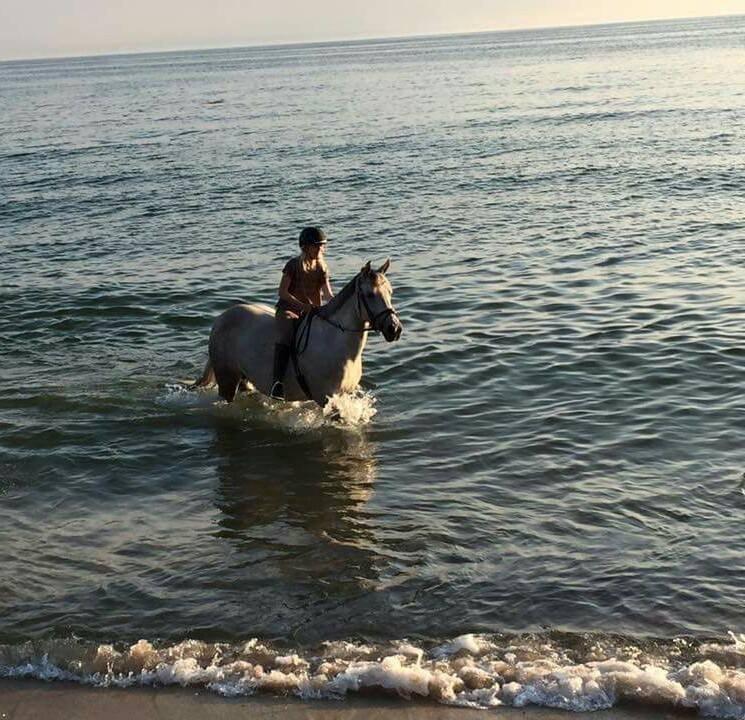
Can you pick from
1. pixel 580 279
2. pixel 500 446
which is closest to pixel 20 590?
pixel 500 446

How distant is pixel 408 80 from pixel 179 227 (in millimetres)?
62859

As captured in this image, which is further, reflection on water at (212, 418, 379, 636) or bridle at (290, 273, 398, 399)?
bridle at (290, 273, 398, 399)

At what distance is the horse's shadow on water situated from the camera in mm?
8828

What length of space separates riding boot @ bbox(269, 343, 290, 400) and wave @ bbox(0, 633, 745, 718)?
4837mm

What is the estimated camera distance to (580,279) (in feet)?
61.1

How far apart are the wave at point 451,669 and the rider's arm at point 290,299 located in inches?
200

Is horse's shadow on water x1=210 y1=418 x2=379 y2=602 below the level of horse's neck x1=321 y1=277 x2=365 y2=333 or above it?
below

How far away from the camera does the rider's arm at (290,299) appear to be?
1193 cm

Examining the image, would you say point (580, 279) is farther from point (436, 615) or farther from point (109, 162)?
point (109, 162)

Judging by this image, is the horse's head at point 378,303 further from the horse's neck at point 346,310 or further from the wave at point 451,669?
the wave at point 451,669

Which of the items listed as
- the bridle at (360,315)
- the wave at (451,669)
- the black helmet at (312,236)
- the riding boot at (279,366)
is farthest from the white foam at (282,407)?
the wave at (451,669)

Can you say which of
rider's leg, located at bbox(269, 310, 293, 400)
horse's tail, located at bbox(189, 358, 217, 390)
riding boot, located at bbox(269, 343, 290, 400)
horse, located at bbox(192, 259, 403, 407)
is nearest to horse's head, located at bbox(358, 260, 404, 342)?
horse, located at bbox(192, 259, 403, 407)

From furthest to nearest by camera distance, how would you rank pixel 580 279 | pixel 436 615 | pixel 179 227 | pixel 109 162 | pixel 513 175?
1. pixel 109 162
2. pixel 513 175
3. pixel 179 227
4. pixel 580 279
5. pixel 436 615

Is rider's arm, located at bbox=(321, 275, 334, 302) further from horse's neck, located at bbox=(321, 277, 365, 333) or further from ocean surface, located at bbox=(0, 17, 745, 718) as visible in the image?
ocean surface, located at bbox=(0, 17, 745, 718)
